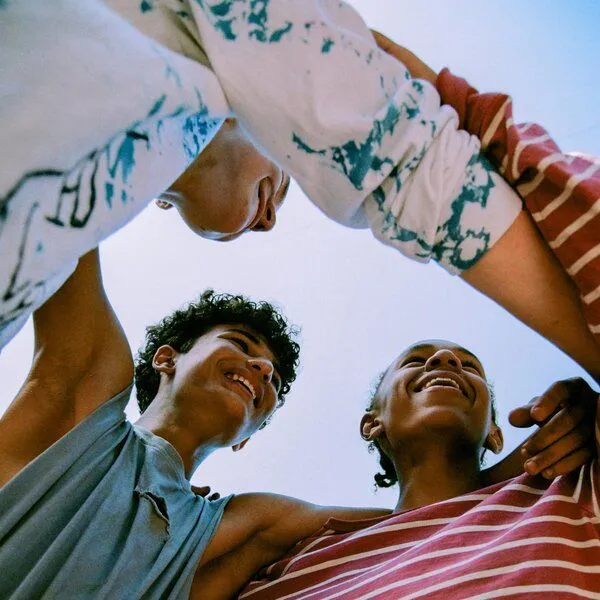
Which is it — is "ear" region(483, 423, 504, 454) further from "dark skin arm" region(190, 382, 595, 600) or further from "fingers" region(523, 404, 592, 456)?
"fingers" region(523, 404, 592, 456)

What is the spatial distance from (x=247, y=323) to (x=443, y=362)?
509 millimetres

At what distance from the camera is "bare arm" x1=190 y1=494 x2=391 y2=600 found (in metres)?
1.18

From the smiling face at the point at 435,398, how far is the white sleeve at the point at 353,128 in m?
0.84

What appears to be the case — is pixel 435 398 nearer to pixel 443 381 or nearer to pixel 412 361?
pixel 443 381

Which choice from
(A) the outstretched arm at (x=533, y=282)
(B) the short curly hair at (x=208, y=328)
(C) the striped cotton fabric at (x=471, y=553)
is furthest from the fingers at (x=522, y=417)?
(B) the short curly hair at (x=208, y=328)

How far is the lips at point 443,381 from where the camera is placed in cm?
142

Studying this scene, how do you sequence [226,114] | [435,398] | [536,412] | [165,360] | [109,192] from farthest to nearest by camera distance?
[165,360] < [435,398] < [536,412] < [226,114] < [109,192]

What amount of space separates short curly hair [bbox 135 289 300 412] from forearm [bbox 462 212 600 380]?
113 centimetres

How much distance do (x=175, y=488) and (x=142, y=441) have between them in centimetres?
10

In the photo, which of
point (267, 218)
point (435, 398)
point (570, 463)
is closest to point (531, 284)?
point (570, 463)

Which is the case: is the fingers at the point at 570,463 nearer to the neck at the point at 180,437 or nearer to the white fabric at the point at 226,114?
the white fabric at the point at 226,114

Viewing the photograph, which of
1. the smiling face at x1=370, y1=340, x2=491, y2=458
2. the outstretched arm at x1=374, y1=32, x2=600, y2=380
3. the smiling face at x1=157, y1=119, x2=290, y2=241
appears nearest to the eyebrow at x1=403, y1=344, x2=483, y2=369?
the smiling face at x1=370, y1=340, x2=491, y2=458

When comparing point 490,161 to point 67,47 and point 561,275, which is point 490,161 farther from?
point 67,47

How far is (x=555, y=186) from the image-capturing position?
562mm
